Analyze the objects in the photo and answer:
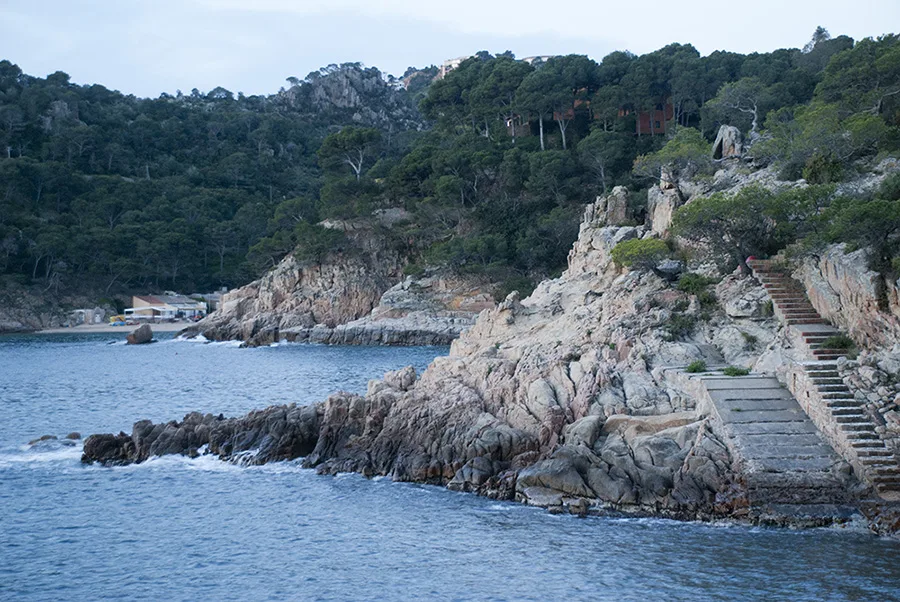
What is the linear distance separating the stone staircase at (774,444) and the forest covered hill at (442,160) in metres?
8.22

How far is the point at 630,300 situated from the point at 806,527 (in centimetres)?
1118

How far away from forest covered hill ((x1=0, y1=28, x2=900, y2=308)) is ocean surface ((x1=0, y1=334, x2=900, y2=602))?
44.8 ft

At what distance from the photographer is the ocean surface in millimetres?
15438

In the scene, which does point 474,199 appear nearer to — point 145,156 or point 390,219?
point 390,219

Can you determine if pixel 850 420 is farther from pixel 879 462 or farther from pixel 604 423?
pixel 604 423

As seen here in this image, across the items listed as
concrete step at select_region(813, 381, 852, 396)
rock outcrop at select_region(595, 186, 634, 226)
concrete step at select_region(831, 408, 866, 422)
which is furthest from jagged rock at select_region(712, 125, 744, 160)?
concrete step at select_region(831, 408, 866, 422)

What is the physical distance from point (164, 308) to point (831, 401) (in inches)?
3135

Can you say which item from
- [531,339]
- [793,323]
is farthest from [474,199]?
[793,323]

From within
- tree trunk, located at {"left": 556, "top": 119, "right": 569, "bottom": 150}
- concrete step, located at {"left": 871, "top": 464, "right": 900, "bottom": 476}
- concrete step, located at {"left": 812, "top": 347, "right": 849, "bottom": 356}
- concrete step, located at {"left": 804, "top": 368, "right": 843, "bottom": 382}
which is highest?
tree trunk, located at {"left": 556, "top": 119, "right": 569, "bottom": 150}

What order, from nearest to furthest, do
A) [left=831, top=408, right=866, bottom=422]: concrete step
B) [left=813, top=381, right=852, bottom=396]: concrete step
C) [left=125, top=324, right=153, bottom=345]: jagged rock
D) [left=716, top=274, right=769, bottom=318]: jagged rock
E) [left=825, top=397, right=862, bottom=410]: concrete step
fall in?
[left=831, top=408, right=866, bottom=422]: concrete step → [left=825, top=397, right=862, bottom=410]: concrete step → [left=813, top=381, right=852, bottom=396]: concrete step → [left=716, top=274, right=769, bottom=318]: jagged rock → [left=125, top=324, right=153, bottom=345]: jagged rock

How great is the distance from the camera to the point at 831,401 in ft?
64.3

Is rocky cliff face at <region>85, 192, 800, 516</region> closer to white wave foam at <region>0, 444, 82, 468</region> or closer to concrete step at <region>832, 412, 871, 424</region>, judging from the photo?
white wave foam at <region>0, 444, 82, 468</region>

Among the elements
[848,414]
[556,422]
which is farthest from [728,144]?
[848,414]

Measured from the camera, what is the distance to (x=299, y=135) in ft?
409
